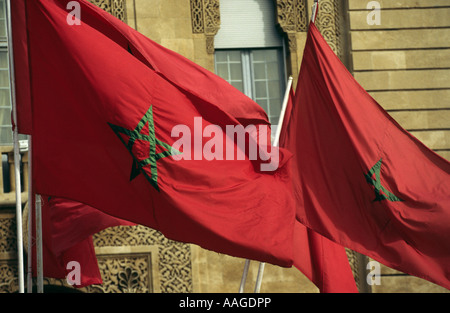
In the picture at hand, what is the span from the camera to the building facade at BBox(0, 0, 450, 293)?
12.8m

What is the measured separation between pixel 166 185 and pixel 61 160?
0.92 m

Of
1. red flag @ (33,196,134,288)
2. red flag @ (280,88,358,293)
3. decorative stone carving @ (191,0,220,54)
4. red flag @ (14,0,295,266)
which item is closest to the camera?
red flag @ (14,0,295,266)

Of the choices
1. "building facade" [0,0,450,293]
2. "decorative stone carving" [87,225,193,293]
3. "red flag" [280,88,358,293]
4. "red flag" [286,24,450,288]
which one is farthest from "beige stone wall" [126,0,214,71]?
"red flag" [286,24,450,288]

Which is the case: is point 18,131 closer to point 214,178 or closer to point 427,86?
point 214,178

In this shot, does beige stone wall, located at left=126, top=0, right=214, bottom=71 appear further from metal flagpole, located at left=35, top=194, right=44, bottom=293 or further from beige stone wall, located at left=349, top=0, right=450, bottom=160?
metal flagpole, located at left=35, top=194, right=44, bottom=293

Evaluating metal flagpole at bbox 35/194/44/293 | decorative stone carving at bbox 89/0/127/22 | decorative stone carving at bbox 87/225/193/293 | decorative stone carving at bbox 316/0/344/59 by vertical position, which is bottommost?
decorative stone carving at bbox 87/225/193/293

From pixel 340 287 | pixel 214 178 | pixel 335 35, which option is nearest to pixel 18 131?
pixel 214 178

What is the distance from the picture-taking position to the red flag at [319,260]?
9.81 meters

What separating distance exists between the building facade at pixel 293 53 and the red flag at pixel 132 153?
453 centimetres

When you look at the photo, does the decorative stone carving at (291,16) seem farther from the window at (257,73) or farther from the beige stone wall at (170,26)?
the beige stone wall at (170,26)

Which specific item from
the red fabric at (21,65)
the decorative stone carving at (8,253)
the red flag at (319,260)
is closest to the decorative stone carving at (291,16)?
the red flag at (319,260)

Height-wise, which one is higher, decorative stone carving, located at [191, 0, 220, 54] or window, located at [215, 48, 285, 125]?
decorative stone carving, located at [191, 0, 220, 54]

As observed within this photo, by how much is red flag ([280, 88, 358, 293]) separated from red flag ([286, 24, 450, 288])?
0.40 metres

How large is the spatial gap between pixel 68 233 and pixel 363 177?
127 inches
